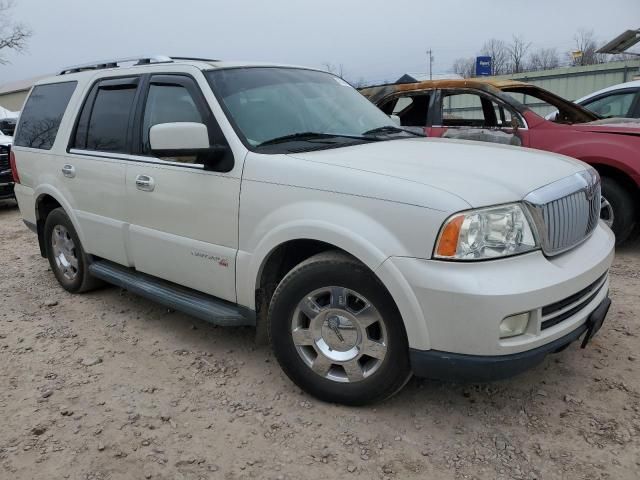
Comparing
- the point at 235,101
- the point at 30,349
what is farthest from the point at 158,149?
the point at 30,349

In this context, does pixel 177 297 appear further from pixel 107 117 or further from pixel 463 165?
pixel 463 165

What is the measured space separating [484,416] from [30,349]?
3.10 meters

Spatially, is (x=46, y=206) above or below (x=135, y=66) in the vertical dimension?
below

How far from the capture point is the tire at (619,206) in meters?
5.35

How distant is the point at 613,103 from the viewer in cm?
743

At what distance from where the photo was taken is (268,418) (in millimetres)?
2959

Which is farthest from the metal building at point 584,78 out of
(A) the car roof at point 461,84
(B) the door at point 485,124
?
(A) the car roof at point 461,84

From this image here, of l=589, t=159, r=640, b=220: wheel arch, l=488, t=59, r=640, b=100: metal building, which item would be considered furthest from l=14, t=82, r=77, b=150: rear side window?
l=488, t=59, r=640, b=100: metal building

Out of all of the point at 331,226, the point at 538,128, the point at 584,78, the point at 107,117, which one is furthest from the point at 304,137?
the point at 584,78

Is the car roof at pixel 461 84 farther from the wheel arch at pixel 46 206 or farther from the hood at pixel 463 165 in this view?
the wheel arch at pixel 46 206

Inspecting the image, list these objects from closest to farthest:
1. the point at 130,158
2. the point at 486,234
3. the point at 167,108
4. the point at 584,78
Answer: the point at 486,234 → the point at 167,108 → the point at 130,158 → the point at 584,78

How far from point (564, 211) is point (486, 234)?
57cm

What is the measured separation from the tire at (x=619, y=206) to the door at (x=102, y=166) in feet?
14.5

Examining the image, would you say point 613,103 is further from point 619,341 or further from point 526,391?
point 526,391
